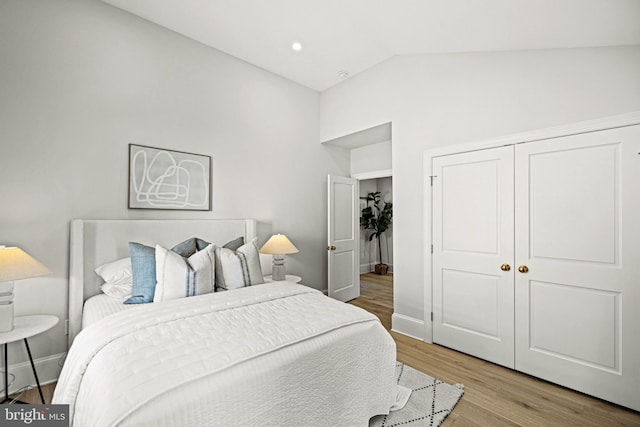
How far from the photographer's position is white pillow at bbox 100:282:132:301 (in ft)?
7.79

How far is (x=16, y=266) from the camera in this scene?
1.84 m

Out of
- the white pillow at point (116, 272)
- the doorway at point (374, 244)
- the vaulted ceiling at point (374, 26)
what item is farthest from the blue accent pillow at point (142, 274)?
the doorway at point (374, 244)

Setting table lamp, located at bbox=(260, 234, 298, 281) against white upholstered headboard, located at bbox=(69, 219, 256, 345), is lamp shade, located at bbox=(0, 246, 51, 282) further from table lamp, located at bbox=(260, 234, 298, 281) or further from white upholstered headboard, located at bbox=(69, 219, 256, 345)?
table lamp, located at bbox=(260, 234, 298, 281)

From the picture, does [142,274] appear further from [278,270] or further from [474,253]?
[474,253]

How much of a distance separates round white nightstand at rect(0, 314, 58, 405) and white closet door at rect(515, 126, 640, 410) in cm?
361

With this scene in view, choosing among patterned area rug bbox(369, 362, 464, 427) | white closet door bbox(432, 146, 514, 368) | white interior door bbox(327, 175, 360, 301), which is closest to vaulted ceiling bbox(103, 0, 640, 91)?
white closet door bbox(432, 146, 514, 368)

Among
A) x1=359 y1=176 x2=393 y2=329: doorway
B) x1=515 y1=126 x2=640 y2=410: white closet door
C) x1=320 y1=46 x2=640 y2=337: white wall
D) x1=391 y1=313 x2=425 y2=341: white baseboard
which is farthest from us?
x1=359 y1=176 x2=393 y2=329: doorway

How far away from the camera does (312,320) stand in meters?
1.75

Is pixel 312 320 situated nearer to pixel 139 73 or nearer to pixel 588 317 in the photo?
pixel 588 317

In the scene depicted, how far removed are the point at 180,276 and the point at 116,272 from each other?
0.65 m

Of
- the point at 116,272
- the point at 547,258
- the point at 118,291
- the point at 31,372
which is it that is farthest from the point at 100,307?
the point at 547,258

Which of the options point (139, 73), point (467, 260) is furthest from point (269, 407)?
point (139, 73)

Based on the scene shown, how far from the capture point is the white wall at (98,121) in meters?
2.23

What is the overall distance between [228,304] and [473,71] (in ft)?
9.77
